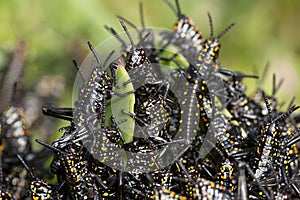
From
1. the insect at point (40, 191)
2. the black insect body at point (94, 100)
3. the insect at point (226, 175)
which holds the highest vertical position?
the black insect body at point (94, 100)

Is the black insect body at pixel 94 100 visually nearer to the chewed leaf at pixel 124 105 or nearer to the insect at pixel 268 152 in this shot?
the chewed leaf at pixel 124 105

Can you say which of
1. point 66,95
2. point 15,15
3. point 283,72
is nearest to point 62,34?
point 15,15

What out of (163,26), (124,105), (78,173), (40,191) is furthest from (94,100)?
(163,26)

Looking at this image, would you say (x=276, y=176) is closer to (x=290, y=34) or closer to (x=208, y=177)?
(x=208, y=177)

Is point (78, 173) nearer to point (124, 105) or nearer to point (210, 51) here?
point (124, 105)

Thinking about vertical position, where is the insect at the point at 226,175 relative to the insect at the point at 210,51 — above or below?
below

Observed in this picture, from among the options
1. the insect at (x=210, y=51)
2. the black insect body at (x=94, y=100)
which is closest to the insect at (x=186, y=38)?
the insect at (x=210, y=51)
